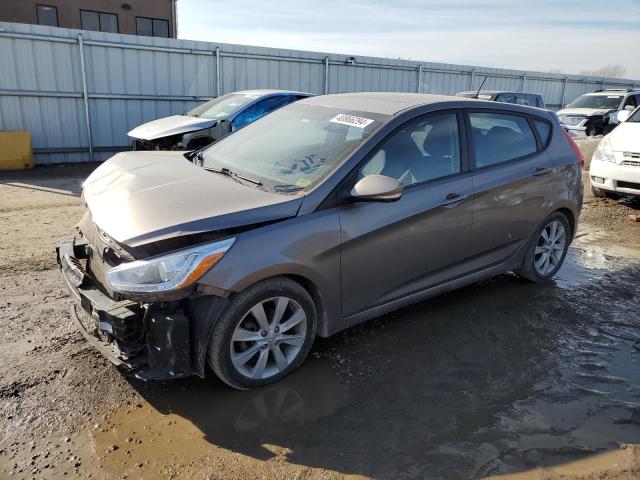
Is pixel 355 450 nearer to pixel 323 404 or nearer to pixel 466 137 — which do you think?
pixel 323 404

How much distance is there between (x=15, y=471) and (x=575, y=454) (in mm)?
2855

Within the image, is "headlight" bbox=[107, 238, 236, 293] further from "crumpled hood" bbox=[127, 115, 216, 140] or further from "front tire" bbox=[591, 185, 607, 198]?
"front tire" bbox=[591, 185, 607, 198]

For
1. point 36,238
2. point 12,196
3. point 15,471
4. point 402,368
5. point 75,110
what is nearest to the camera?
point 15,471

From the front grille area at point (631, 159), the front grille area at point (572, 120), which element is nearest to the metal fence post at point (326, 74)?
the front grille area at point (572, 120)

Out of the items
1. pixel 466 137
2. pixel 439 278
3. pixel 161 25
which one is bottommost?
pixel 439 278

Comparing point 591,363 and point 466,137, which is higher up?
point 466,137

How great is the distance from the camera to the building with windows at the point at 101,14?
67.3 feet

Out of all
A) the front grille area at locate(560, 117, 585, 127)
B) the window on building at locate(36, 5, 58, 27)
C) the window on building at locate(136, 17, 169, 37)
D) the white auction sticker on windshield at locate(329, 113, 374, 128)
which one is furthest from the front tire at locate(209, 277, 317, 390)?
the window on building at locate(136, 17, 169, 37)

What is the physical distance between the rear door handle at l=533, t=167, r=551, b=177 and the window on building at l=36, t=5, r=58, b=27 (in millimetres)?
22088

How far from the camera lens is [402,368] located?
11.7 feet

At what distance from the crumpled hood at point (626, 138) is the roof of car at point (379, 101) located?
5137mm

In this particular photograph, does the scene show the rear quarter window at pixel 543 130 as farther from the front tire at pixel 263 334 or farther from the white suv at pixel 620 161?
the white suv at pixel 620 161

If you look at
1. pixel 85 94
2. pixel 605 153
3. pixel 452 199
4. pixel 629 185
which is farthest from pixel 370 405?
pixel 85 94

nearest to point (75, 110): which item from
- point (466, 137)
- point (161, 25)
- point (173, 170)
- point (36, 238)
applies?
point (36, 238)
